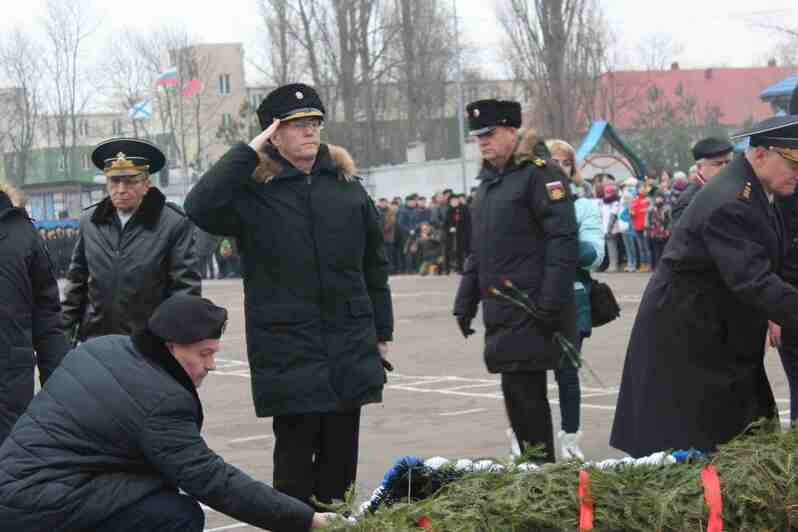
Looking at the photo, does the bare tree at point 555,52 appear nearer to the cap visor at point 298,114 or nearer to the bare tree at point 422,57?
the bare tree at point 422,57

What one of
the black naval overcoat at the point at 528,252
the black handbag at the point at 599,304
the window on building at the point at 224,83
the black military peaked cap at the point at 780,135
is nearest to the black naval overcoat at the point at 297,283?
the black naval overcoat at the point at 528,252

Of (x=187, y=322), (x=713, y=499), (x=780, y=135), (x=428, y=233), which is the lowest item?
(x=428, y=233)

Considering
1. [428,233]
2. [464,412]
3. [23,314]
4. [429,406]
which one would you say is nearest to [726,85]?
[428,233]

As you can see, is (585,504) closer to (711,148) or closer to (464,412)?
(711,148)

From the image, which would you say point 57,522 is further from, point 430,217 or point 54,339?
point 430,217

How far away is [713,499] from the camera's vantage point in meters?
4.43

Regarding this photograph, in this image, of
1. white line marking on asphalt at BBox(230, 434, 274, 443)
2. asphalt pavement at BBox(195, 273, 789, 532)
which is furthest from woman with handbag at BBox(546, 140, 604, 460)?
white line marking on asphalt at BBox(230, 434, 274, 443)

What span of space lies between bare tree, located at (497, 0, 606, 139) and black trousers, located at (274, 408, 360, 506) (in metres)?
41.9

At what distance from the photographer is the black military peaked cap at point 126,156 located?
749cm

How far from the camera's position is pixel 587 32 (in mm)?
53688

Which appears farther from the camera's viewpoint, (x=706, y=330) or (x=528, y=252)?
(x=528, y=252)

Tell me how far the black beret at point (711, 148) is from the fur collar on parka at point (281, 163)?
12.4 feet

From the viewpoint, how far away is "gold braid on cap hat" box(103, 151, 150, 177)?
7.48 metres

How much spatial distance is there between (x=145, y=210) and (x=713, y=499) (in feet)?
12.5
